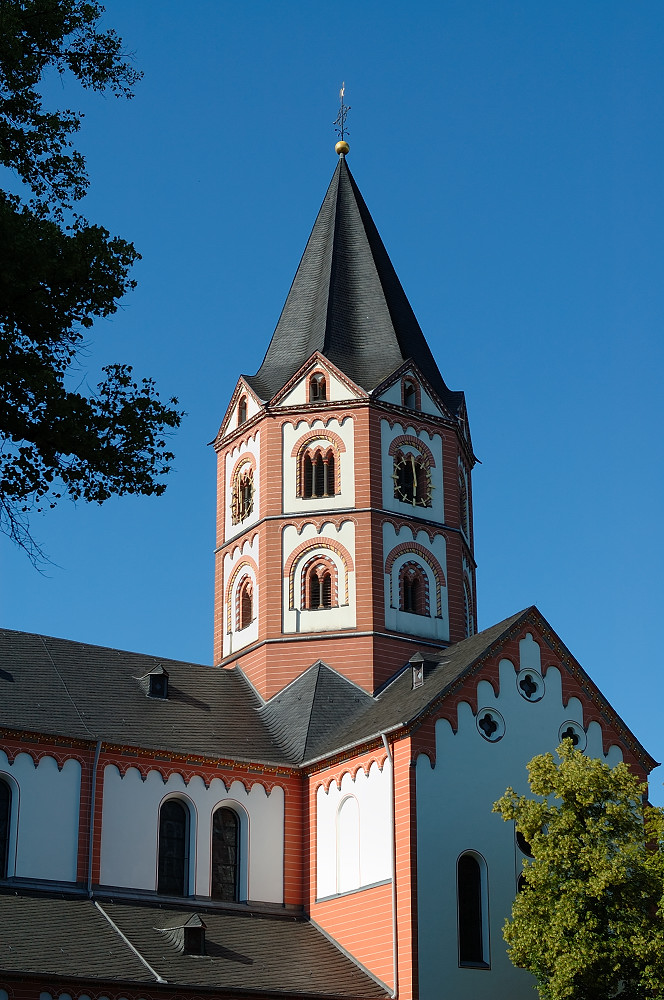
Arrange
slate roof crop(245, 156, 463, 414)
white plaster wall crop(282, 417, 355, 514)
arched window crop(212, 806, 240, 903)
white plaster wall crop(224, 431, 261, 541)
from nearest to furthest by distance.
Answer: arched window crop(212, 806, 240, 903)
white plaster wall crop(282, 417, 355, 514)
white plaster wall crop(224, 431, 261, 541)
slate roof crop(245, 156, 463, 414)

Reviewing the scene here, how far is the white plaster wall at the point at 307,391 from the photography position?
43438 millimetres

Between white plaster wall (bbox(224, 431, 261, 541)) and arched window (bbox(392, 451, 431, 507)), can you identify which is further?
white plaster wall (bbox(224, 431, 261, 541))

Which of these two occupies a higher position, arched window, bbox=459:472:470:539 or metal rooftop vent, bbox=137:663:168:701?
arched window, bbox=459:472:470:539

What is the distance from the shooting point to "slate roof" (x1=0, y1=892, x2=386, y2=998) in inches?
1116

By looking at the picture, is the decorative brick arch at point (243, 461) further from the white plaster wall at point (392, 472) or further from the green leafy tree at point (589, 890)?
the green leafy tree at point (589, 890)

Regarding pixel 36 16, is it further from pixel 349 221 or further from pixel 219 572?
pixel 349 221

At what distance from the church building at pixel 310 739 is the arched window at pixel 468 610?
193mm

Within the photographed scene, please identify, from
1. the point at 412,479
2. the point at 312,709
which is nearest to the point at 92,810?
the point at 312,709

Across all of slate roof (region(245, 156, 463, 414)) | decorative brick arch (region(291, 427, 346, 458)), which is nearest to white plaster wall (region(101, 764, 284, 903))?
decorative brick arch (region(291, 427, 346, 458))

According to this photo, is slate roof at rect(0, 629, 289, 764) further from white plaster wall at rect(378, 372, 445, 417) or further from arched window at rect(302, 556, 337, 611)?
white plaster wall at rect(378, 372, 445, 417)

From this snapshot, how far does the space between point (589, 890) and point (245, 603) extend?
696 inches

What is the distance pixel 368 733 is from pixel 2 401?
17929 mm

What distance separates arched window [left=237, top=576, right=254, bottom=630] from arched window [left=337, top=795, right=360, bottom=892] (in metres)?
9.14

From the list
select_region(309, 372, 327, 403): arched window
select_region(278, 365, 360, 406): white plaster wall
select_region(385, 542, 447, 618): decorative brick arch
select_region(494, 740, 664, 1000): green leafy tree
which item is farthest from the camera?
select_region(309, 372, 327, 403): arched window
